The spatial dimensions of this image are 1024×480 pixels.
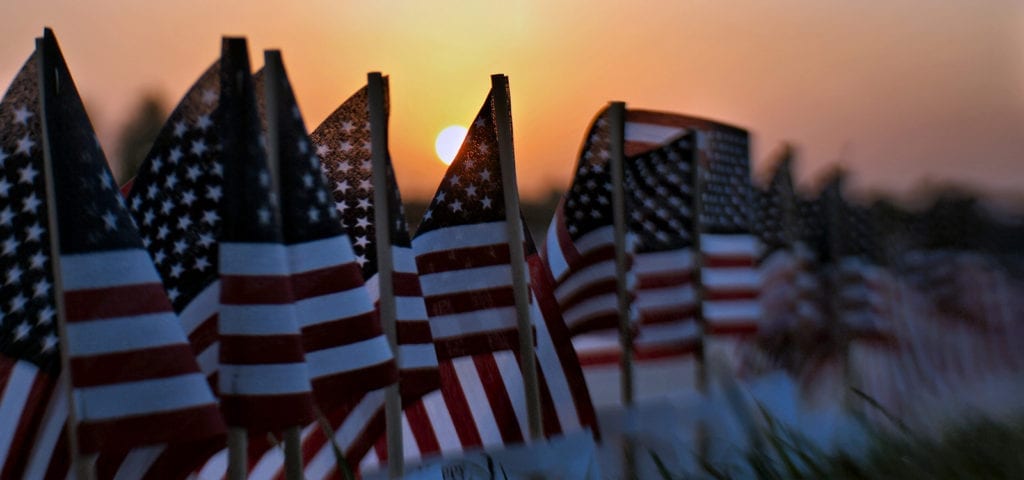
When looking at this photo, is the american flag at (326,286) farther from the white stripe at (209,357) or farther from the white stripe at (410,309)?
the white stripe at (410,309)

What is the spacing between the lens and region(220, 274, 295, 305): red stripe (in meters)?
6.07

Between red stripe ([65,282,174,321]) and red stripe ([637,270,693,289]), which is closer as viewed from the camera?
red stripe ([65,282,174,321])

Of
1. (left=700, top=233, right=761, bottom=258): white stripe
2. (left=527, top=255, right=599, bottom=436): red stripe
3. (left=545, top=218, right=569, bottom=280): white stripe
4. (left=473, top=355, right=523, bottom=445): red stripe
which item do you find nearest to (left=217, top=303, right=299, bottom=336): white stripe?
(left=473, top=355, right=523, bottom=445): red stripe

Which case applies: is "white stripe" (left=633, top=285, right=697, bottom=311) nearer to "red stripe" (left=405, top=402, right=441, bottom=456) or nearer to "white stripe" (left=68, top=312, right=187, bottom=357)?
"red stripe" (left=405, top=402, right=441, bottom=456)

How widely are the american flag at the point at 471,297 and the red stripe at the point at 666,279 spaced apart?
10.6ft

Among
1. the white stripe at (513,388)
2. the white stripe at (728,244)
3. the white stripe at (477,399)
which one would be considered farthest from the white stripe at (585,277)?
the white stripe at (728,244)

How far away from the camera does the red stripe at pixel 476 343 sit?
322 inches

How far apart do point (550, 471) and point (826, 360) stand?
10.2 meters

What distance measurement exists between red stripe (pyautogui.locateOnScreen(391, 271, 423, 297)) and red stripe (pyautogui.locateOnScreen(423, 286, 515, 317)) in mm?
610

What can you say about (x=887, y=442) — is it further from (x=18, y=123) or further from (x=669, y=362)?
(x=669, y=362)

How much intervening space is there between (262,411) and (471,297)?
91.6 inches

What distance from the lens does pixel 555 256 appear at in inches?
396

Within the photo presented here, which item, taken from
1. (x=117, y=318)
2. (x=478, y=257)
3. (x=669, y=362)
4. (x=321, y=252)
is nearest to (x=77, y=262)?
(x=117, y=318)

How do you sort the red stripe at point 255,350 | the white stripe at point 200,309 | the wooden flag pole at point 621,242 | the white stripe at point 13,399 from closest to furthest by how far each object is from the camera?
the white stripe at point 13,399 → the red stripe at point 255,350 → the white stripe at point 200,309 → the wooden flag pole at point 621,242
